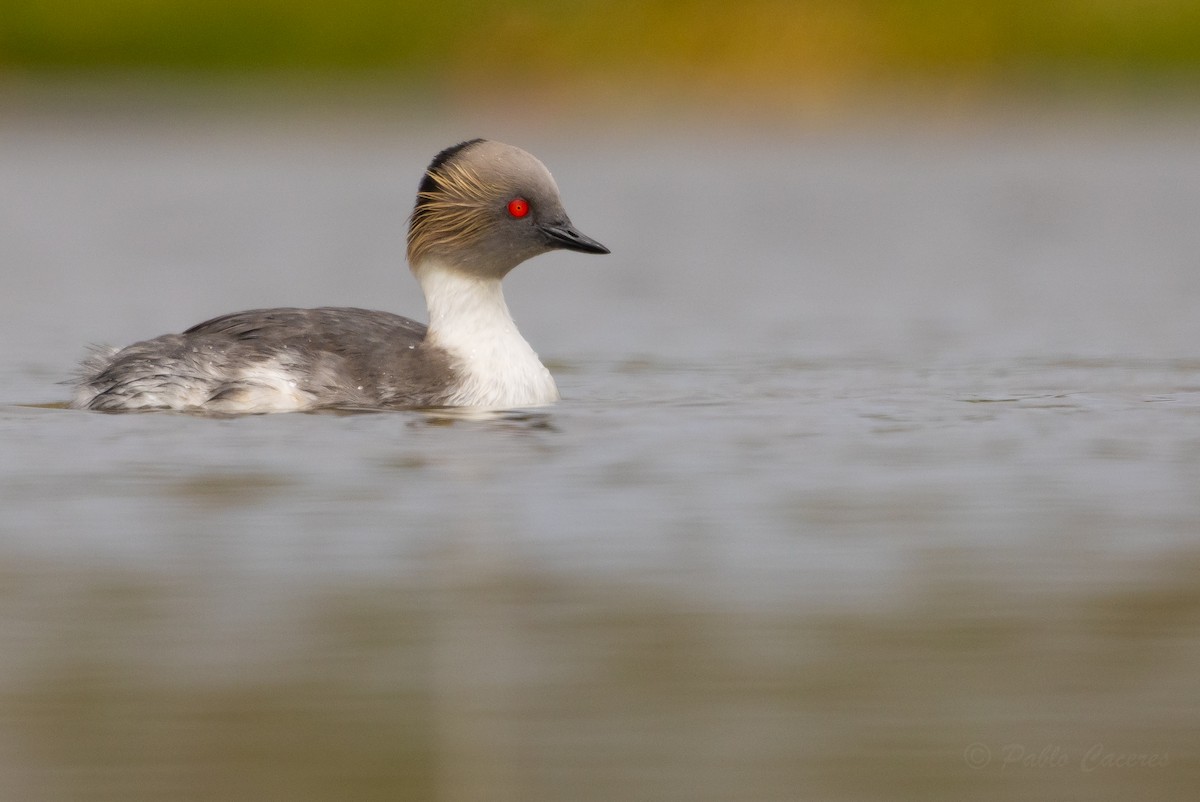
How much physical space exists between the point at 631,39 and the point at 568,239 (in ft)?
72.9

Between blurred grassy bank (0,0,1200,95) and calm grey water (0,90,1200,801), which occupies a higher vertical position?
blurred grassy bank (0,0,1200,95)

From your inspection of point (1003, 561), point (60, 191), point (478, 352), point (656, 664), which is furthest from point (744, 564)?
point (60, 191)

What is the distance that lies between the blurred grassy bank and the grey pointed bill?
70.0 ft

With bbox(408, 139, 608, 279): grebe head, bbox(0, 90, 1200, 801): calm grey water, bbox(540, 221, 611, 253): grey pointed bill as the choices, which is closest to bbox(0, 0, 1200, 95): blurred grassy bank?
bbox(0, 90, 1200, 801): calm grey water

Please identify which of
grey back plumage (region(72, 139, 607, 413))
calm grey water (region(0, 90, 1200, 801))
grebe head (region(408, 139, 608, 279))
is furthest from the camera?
grebe head (region(408, 139, 608, 279))

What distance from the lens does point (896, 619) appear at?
211 inches

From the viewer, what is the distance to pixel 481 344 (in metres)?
9.29

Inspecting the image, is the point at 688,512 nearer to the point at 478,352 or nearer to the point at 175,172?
the point at 478,352

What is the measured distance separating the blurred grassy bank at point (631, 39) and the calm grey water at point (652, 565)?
16520 millimetres

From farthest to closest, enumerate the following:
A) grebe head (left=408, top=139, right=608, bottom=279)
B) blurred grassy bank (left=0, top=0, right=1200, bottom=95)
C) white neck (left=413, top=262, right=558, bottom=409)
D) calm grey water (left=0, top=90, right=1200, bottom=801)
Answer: blurred grassy bank (left=0, top=0, right=1200, bottom=95), grebe head (left=408, top=139, right=608, bottom=279), white neck (left=413, top=262, right=558, bottom=409), calm grey water (left=0, top=90, right=1200, bottom=801)

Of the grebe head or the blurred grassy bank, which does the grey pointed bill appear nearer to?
the grebe head

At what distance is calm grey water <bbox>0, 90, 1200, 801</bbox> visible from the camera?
4.33m

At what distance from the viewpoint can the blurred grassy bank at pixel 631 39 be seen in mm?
30812

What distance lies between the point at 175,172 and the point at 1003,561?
22.2m
